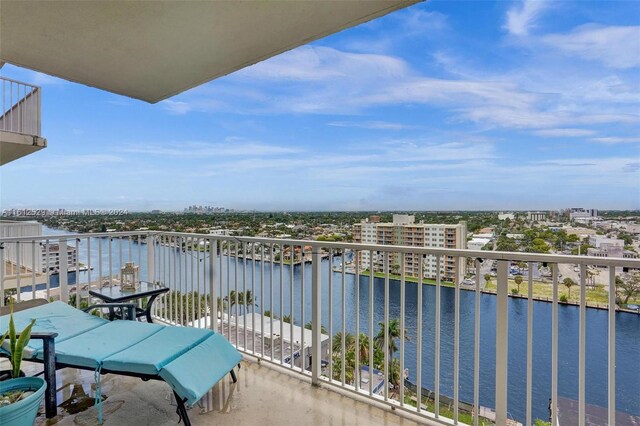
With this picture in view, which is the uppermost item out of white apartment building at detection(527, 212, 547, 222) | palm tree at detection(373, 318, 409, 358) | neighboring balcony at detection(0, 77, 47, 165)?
neighboring balcony at detection(0, 77, 47, 165)

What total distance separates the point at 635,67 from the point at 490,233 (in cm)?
536

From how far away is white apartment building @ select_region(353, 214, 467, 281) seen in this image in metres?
2.26

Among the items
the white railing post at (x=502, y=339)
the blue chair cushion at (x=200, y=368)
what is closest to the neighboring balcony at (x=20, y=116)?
the blue chair cushion at (x=200, y=368)

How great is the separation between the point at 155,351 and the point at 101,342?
487 mm

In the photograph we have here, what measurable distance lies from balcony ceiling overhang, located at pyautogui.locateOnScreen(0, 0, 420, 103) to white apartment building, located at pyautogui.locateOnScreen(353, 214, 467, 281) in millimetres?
1556

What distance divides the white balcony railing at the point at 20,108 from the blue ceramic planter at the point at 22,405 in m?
6.23

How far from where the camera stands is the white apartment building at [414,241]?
2256 millimetres

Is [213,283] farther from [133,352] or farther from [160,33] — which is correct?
[160,33]

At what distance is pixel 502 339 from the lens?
2.03 metres

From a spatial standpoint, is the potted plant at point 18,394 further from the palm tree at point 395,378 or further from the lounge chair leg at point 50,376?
the palm tree at point 395,378

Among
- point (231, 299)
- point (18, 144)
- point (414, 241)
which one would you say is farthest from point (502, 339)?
point (18, 144)

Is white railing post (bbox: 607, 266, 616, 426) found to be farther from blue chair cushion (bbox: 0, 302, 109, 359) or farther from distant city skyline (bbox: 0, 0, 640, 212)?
blue chair cushion (bbox: 0, 302, 109, 359)

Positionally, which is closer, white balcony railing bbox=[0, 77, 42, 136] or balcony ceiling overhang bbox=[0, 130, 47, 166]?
balcony ceiling overhang bbox=[0, 130, 47, 166]

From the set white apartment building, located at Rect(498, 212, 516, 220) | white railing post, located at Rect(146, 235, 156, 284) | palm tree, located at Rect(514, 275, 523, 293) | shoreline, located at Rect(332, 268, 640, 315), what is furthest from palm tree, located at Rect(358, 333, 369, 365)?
white railing post, located at Rect(146, 235, 156, 284)
